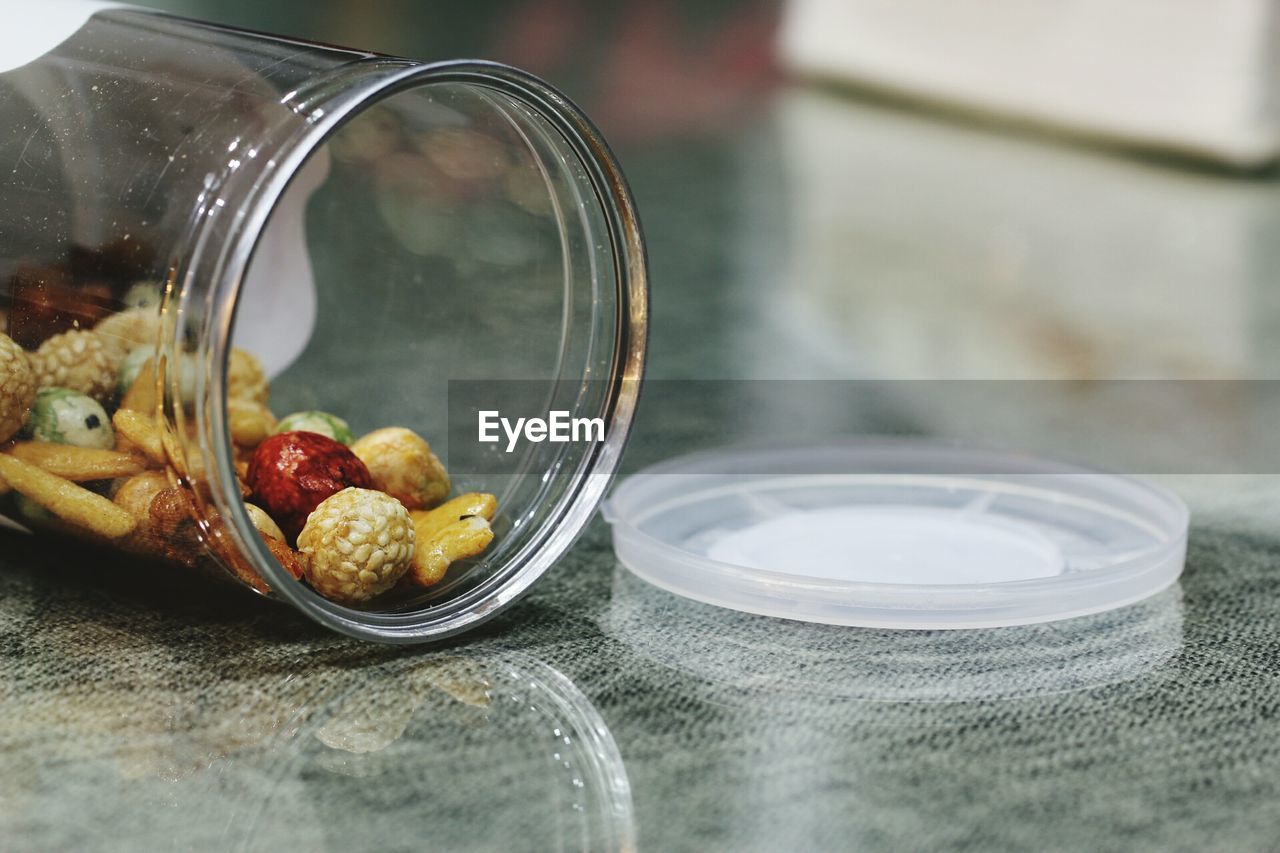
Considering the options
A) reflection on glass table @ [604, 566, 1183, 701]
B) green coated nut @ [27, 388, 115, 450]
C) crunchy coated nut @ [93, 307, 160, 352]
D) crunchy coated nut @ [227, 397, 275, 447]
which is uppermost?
crunchy coated nut @ [93, 307, 160, 352]

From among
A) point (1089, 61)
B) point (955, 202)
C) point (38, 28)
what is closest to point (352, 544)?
point (38, 28)

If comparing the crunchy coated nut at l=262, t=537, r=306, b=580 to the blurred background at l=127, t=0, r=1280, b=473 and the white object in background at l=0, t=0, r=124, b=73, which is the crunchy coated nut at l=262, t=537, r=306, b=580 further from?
the blurred background at l=127, t=0, r=1280, b=473

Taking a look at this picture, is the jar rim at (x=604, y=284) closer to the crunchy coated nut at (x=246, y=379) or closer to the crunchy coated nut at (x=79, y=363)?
the crunchy coated nut at (x=79, y=363)

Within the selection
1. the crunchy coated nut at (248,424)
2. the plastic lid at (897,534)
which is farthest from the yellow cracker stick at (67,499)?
the plastic lid at (897,534)

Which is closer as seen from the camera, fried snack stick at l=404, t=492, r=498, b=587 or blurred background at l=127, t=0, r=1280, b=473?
fried snack stick at l=404, t=492, r=498, b=587

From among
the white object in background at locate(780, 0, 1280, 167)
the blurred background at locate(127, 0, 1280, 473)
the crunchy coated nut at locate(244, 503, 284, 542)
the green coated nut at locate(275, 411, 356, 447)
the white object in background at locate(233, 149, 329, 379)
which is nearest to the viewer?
the crunchy coated nut at locate(244, 503, 284, 542)

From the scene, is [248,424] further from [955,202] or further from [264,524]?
[955,202]

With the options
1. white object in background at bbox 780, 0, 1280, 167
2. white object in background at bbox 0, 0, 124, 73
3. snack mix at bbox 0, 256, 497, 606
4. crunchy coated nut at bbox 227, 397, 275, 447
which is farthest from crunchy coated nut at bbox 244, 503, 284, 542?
white object in background at bbox 780, 0, 1280, 167

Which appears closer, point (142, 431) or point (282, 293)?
point (142, 431)
